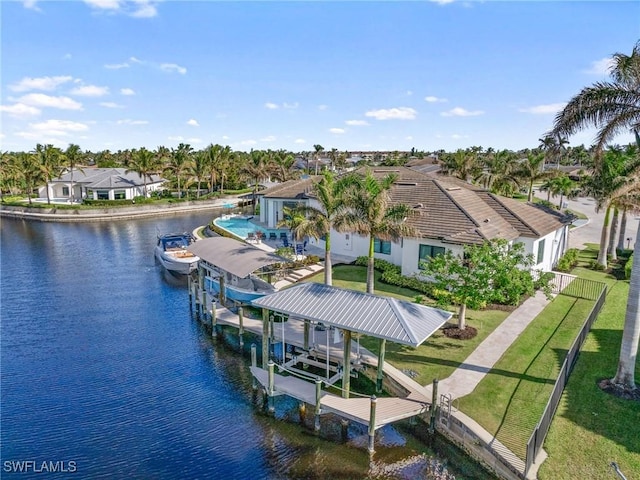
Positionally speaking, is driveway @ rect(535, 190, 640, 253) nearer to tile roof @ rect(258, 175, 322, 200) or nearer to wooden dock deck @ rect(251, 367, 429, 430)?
tile roof @ rect(258, 175, 322, 200)

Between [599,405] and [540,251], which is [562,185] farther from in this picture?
[599,405]

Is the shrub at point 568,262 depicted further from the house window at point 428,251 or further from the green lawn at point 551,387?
the house window at point 428,251

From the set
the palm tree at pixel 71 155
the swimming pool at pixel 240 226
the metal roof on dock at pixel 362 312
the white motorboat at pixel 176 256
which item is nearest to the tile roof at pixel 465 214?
the metal roof on dock at pixel 362 312

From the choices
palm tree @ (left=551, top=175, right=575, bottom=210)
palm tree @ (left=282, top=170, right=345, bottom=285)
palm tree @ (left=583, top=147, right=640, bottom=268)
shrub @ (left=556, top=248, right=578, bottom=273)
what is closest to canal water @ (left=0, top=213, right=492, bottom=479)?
palm tree @ (left=282, top=170, right=345, bottom=285)

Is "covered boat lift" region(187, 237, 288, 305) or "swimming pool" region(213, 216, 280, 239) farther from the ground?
"covered boat lift" region(187, 237, 288, 305)

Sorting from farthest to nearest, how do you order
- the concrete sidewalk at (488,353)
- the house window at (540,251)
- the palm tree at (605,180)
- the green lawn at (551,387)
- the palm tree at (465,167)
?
1. the palm tree at (465,167)
2. the house window at (540,251)
3. the palm tree at (605,180)
4. the concrete sidewalk at (488,353)
5. the green lawn at (551,387)

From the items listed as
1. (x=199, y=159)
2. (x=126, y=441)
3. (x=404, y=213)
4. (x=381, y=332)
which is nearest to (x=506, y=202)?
(x=404, y=213)
